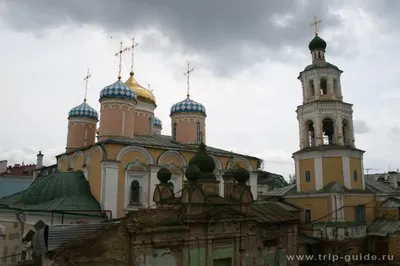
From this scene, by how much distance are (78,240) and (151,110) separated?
1559 cm

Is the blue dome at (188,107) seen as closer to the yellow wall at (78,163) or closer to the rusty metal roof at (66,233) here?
the yellow wall at (78,163)

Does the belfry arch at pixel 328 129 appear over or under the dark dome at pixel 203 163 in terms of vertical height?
over

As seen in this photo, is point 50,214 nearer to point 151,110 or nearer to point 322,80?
point 151,110

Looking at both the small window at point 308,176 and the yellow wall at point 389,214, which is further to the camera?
the small window at point 308,176

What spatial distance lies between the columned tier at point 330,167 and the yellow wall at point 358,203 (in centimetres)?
66

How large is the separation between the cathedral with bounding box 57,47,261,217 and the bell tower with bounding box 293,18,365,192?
3.45m

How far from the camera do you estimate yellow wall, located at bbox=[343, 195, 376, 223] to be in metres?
19.5

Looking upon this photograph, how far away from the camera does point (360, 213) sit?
65.6 feet

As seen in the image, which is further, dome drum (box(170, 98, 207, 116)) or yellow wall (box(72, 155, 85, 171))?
dome drum (box(170, 98, 207, 116))

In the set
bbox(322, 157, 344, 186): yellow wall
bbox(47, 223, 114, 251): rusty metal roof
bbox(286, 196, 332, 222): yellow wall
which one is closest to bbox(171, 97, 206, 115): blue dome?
bbox(286, 196, 332, 222): yellow wall

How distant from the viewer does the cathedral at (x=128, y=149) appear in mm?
17438

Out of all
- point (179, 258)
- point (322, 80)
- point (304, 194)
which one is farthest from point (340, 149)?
point (179, 258)

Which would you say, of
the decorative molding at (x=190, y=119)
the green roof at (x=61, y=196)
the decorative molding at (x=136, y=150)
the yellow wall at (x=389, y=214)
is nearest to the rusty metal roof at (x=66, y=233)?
the green roof at (x=61, y=196)

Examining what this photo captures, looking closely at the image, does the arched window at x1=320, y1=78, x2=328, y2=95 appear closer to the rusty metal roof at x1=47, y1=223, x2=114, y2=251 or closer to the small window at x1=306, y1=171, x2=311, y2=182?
the small window at x1=306, y1=171, x2=311, y2=182
